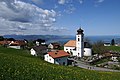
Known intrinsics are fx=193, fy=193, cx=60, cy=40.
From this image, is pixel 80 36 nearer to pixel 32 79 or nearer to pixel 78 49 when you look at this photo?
pixel 78 49

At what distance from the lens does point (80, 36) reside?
105875mm

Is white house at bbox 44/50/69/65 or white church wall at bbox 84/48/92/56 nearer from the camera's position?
white house at bbox 44/50/69/65

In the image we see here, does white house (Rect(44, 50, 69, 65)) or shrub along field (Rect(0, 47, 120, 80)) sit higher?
shrub along field (Rect(0, 47, 120, 80))

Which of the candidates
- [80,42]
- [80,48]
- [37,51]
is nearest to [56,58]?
[37,51]

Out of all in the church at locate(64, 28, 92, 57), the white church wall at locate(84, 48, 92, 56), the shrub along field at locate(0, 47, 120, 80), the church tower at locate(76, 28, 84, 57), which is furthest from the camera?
the white church wall at locate(84, 48, 92, 56)

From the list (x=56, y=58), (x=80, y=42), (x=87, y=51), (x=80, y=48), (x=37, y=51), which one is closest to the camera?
(x=56, y=58)

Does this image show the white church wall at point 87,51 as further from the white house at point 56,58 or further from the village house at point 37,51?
the white house at point 56,58

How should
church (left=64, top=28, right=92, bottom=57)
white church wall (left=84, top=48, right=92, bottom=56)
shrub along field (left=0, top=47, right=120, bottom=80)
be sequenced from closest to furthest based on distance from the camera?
shrub along field (left=0, top=47, right=120, bottom=80) → church (left=64, top=28, right=92, bottom=57) → white church wall (left=84, top=48, right=92, bottom=56)

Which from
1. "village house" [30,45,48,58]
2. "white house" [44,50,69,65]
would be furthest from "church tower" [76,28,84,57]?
"white house" [44,50,69,65]

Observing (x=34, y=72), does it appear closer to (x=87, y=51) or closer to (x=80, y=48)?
(x=80, y=48)

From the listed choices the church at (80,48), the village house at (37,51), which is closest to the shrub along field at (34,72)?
the village house at (37,51)

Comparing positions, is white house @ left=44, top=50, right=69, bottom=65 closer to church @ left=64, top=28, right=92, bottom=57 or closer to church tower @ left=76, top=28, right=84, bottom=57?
church tower @ left=76, top=28, right=84, bottom=57

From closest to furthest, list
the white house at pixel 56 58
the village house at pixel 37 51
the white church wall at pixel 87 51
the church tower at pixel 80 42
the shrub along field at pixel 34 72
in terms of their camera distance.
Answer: the shrub along field at pixel 34 72 < the white house at pixel 56 58 < the village house at pixel 37 51 < the church tower at pixel 80 42 < the white church wall at pixel 87 51

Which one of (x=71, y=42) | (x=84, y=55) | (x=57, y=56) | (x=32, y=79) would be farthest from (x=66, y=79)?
(x=71, y=42)
